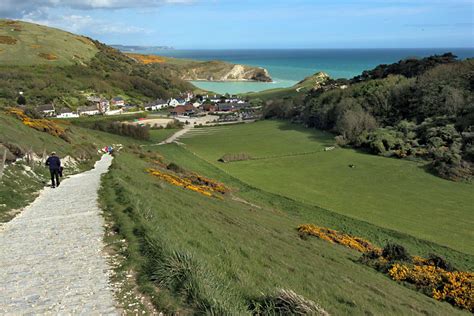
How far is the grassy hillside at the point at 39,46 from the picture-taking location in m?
145

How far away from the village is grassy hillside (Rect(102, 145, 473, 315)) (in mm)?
94229

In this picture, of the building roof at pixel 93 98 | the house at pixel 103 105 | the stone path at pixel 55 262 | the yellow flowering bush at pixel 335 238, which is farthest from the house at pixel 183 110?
the stone path at pixel 55 262

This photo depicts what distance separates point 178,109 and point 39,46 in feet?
219

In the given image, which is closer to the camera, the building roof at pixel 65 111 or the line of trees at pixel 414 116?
the line of trees at pixel 414 116

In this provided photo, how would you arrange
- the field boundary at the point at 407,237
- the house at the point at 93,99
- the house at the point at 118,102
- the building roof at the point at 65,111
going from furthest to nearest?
1. the house at the point at 118,102
2. the house at the point at 93,99
3. the building roof at the point at 65,111
4. the field boundary at the point at 407,237

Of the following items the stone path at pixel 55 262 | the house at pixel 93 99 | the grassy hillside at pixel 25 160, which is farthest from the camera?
the house at pixel 93 99

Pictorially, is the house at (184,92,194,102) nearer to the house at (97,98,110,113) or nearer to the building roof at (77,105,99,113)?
the house at (97,98,110,113)

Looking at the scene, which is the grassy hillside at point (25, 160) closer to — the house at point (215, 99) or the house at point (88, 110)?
the house at point (88, 110)

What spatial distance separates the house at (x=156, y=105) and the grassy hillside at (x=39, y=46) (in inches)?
1396

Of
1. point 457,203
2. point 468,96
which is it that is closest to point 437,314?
point 457,203

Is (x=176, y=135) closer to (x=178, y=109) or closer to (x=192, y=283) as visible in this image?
(x=178, y=109)

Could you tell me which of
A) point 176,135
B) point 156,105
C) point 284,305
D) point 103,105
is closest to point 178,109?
point 156,105

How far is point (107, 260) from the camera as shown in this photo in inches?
389

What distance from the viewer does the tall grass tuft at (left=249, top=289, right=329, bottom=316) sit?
728 cm
